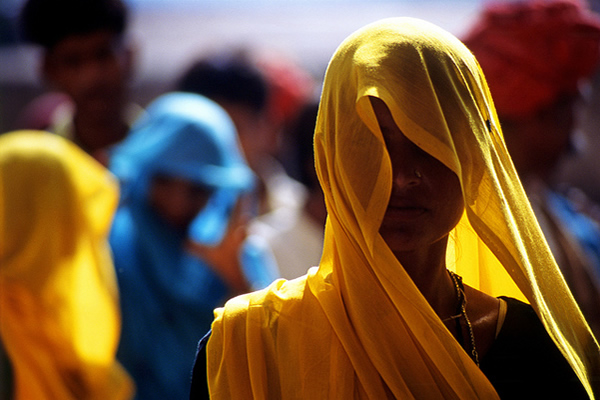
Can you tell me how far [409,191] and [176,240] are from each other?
249 centimetres

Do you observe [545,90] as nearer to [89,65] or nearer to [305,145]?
[305,145]

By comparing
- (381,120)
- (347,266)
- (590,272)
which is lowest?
(590,272)

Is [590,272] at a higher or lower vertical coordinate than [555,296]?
lower

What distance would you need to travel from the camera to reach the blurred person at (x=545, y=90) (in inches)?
149

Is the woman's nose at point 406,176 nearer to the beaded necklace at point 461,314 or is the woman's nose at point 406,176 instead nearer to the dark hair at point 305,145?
the beaded necklace at point 461,314

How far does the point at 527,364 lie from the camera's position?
1.95 m

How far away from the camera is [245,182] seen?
4.61 metres

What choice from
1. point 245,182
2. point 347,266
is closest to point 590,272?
point 245,182

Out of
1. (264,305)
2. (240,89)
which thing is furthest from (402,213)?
(240,89)

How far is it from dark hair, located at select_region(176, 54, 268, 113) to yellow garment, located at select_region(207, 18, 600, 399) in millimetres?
3155

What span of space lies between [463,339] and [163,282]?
2.34 meters

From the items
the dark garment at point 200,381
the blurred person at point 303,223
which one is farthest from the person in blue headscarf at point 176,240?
the dark garment at point 200,381

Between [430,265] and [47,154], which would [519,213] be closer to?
[430,265]

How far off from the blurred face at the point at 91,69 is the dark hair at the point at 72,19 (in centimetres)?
5
